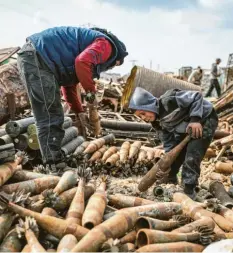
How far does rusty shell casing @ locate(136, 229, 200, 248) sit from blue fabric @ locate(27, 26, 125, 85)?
2492mm

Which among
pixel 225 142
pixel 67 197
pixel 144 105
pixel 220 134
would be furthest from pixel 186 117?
pixel 220 134

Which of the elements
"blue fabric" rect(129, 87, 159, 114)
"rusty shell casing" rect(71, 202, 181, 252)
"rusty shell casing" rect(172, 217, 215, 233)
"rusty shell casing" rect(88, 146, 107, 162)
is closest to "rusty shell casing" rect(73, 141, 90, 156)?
"rusty shell casing" rect(88, 146, 107, 162)

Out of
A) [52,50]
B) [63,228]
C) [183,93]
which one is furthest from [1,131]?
[63,228]

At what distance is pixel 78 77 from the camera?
4.45m

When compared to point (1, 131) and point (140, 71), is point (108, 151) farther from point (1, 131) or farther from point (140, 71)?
point (140, 71)

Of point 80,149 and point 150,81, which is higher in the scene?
point 150,81

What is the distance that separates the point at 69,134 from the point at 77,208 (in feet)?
11.0

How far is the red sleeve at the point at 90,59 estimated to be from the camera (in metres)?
4.35

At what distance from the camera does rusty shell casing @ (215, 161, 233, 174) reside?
6137 millimetres

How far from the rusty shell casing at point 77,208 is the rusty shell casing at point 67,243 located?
0.69 ft

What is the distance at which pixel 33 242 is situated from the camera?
8.29 ft

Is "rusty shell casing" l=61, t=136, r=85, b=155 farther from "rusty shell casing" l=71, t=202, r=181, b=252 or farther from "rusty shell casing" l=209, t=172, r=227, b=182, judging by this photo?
"rusty shell casing" l=71, t=202, r=181, b=252

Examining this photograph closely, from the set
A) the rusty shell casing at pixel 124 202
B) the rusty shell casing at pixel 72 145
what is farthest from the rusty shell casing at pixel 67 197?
the rusty shell casing at pixel 72 145

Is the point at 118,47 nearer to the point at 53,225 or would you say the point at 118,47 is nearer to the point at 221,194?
the point at 221,194
